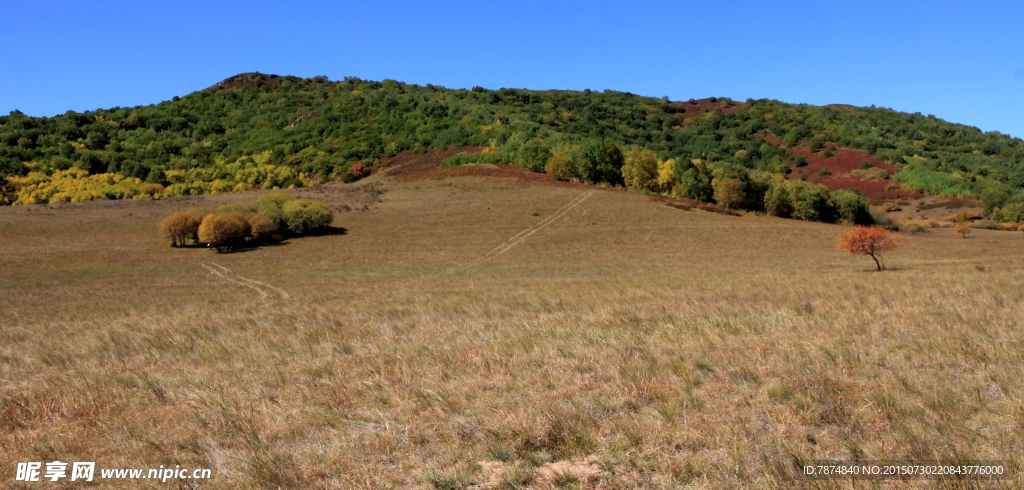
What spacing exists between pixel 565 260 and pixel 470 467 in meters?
37.9

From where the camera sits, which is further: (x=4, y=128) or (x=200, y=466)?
(x=4, y=128)

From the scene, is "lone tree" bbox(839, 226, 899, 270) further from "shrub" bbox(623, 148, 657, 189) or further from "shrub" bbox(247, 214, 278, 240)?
"shrub" bbox(247, 214, 278, 240)

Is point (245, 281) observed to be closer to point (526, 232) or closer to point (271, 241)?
point (271, 241)

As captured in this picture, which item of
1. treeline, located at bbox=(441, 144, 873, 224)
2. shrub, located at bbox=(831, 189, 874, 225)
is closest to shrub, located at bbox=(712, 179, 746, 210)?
treeline, located at bbox=(441, 144, 873, 224)

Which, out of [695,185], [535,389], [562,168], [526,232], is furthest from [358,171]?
[535,389]

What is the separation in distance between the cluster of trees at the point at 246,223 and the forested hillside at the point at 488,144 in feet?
96.4

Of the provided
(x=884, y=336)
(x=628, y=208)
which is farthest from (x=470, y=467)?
(x=628, y=208)

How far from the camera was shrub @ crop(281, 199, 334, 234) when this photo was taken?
179 ft

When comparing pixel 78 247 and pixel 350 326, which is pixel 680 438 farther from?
pixel 78 247

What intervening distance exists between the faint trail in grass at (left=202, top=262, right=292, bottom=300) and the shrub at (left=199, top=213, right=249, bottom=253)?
18.9 ft

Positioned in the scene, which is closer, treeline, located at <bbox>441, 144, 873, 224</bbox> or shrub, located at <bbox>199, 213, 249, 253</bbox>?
shrub, located at <bbox>199, 213, 249, 253</bbox>

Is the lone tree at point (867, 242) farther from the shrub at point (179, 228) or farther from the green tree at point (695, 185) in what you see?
the shrub at point (179, 228)

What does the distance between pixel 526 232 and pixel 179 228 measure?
2537 cm

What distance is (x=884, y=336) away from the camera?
8.62 m
